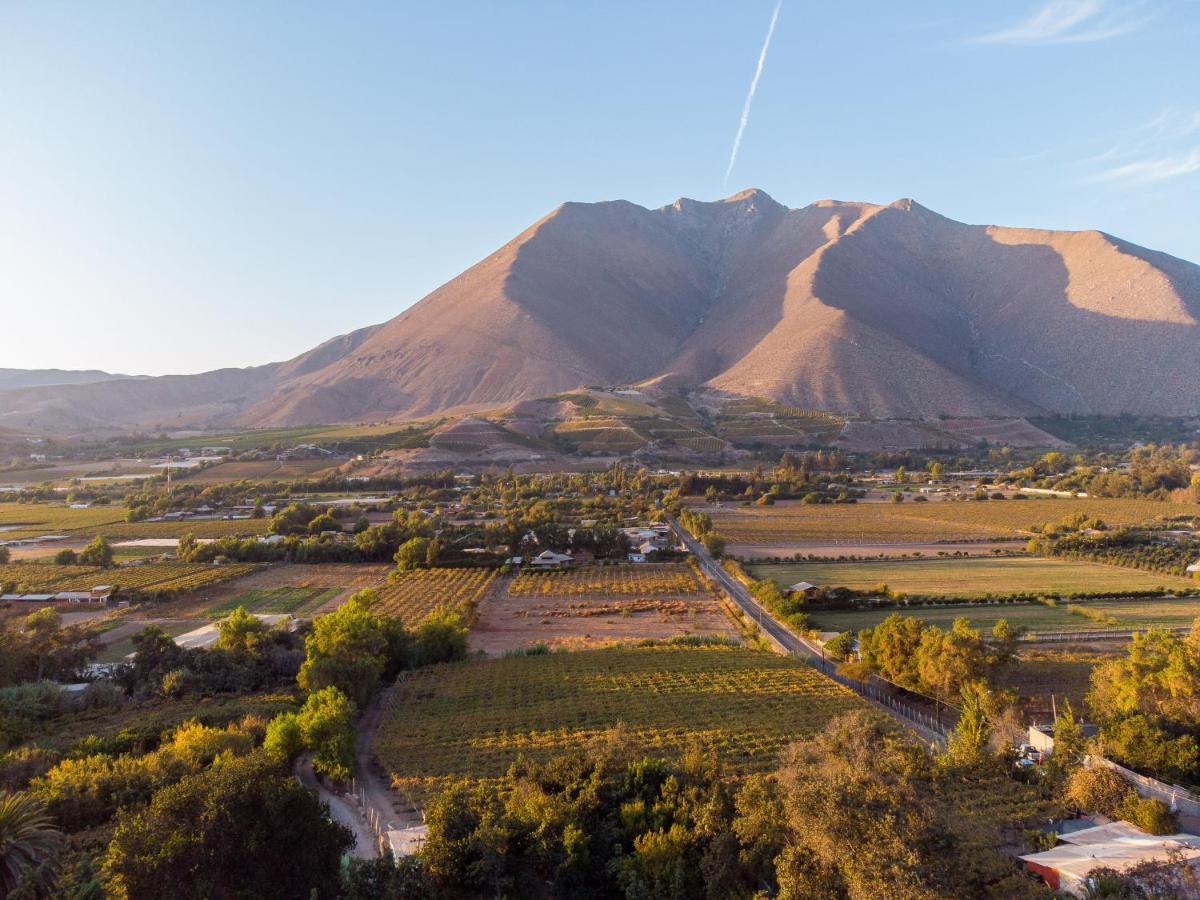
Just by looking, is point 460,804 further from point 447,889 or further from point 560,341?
point 560,341

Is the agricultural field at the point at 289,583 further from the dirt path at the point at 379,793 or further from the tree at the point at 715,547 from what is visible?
the tree at the point at 715,547

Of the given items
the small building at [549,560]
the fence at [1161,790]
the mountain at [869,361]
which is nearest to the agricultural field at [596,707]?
the fence at [1161,790]

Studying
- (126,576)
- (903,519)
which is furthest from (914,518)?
(126,576)

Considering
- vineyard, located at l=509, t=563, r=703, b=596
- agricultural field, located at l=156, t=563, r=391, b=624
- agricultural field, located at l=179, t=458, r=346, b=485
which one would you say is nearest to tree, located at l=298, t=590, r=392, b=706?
agricultural field, located at l=156, t=563, r=391, b=624

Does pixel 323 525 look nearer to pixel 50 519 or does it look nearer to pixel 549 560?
pixel 549 560

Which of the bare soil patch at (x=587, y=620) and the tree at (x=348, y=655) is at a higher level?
the tree at (x=348, y=655)

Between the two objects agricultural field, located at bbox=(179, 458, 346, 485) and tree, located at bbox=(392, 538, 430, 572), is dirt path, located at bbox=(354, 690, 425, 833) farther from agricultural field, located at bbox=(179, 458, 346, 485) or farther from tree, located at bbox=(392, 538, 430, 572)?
agricultural field, located at bbox=(179, 458, 346, 485)
